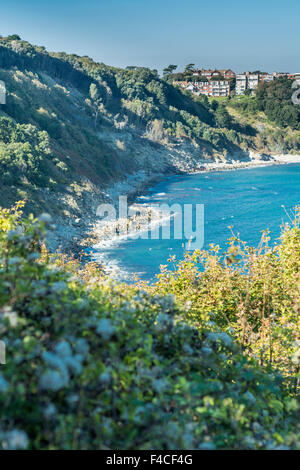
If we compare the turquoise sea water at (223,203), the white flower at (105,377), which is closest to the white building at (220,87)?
the turquoise sea water at (223,203)

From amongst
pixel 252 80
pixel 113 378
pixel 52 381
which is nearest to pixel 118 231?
pixel 113 378

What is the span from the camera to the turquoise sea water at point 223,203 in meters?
31.9

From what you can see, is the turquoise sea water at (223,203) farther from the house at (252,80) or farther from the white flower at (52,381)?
the house at (252,80)

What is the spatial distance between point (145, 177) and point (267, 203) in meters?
21.7

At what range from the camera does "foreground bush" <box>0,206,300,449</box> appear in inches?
103

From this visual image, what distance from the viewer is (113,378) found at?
9.62ft

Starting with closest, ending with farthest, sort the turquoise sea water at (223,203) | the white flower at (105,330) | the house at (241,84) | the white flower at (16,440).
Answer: the white flower at (16,440) → the white flower at (105,330) → the turquoise sea water at (223,203) → the house at (241,84)

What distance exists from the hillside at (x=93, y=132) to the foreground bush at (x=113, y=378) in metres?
28.5

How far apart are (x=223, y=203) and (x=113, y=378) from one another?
48834 mm

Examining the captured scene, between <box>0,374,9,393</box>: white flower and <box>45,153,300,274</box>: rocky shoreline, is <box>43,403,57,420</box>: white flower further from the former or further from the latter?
<box>45,153,300,274</box>: rocky shoreline

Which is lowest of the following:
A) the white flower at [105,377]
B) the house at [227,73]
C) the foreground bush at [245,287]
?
the foreground bush at [245,287]

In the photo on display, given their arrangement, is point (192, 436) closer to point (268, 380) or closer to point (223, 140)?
Answer: point (268, 380)
